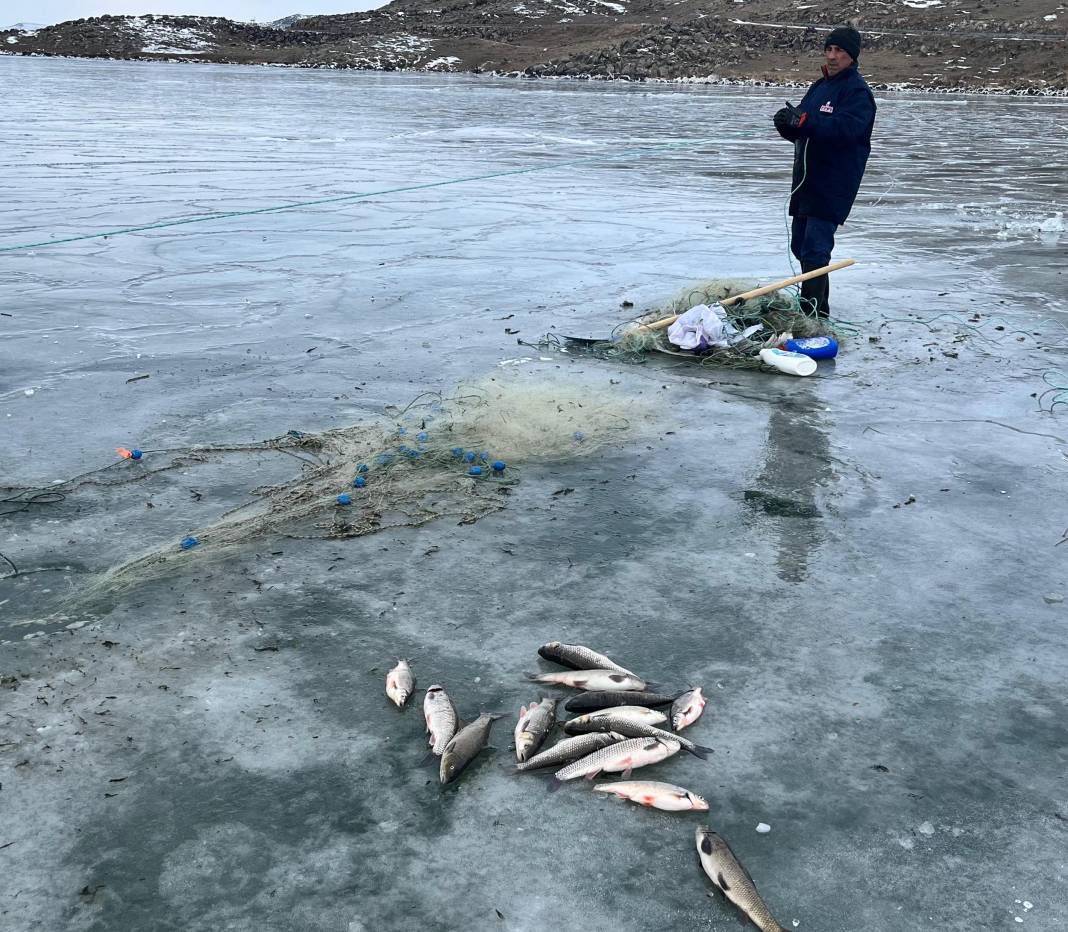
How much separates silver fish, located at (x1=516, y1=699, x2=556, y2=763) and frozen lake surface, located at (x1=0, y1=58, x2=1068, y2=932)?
0.31 ft

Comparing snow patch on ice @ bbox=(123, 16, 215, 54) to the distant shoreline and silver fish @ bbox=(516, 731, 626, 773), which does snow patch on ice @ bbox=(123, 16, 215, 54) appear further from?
silver fish @ bbox=(516, 731, 626, 773)

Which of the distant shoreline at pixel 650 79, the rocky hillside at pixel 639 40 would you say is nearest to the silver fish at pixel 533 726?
the distant shoreline at pixel 650 79

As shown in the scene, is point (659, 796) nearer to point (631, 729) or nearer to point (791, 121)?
point (631, 729)

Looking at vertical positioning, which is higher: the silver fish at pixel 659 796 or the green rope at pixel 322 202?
the green rope at pixel 322 202

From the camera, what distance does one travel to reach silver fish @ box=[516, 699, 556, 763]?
3375 millimetres

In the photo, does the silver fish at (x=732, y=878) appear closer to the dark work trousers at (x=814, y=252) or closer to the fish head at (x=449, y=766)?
the fish head at (x=449, y=766)

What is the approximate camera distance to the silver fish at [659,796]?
313cm

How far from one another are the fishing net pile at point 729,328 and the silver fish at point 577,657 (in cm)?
411

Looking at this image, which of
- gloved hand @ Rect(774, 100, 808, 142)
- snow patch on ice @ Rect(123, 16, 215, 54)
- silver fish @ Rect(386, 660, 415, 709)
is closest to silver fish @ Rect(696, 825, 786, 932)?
silver fish @ Rect(386, 660, 415, 709)

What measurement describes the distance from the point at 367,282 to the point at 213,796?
735 cm

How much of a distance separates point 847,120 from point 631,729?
5.96m

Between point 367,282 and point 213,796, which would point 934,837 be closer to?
point 213,796

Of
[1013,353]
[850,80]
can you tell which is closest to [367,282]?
[850,80]

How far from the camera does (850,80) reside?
793 centimetres
